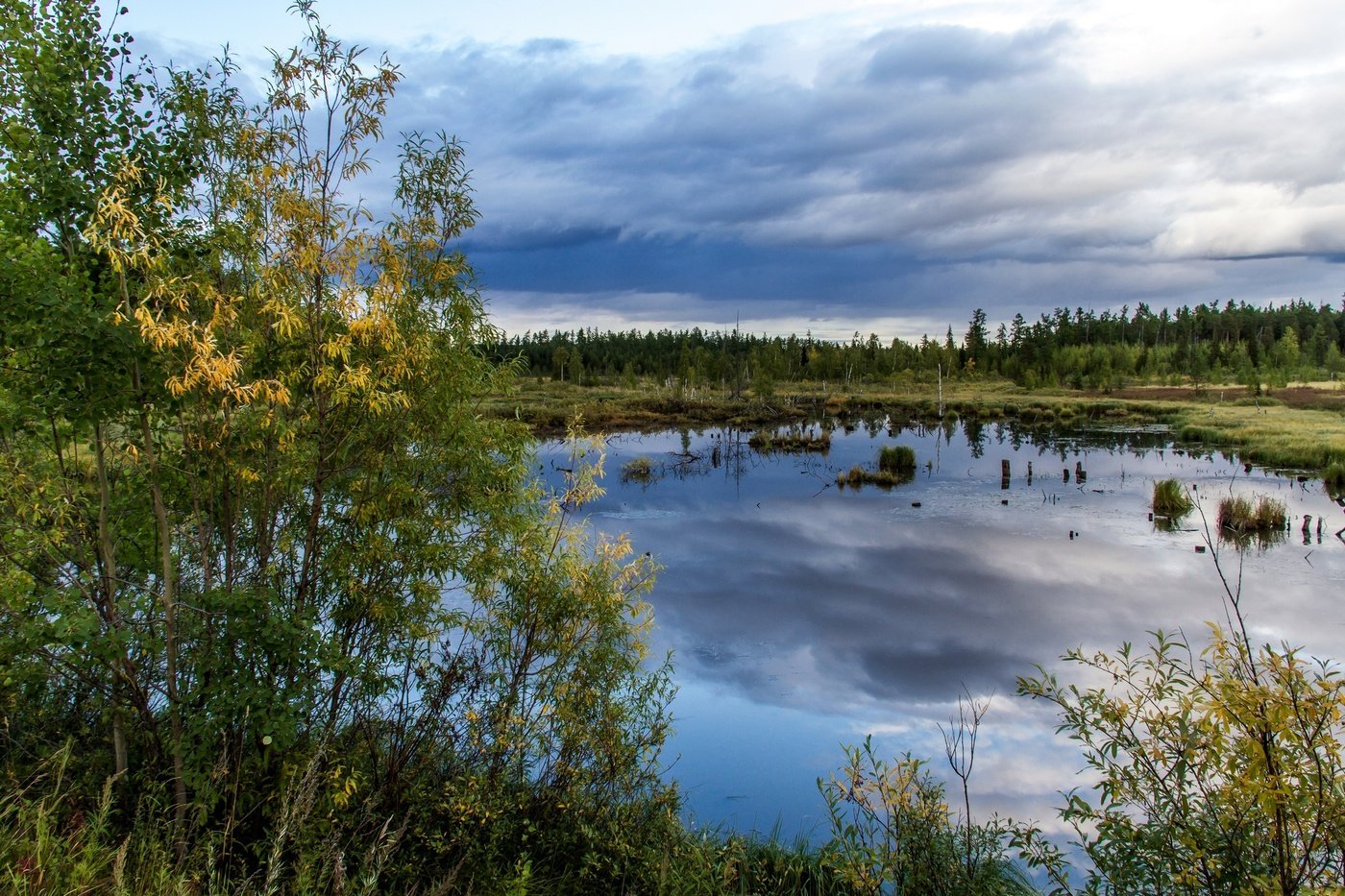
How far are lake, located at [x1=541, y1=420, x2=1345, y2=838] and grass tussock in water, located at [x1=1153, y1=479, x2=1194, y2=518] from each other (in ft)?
2.42

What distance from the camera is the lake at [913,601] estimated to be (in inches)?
558

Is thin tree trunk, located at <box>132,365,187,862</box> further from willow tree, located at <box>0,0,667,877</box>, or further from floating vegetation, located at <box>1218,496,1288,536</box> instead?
floating vegetation, located at <box>1218,496,1288,536</box>

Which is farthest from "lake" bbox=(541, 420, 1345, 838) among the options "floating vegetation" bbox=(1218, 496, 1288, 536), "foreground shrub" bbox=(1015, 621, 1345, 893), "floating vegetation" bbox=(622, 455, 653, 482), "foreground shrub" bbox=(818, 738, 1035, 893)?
A: "foreground shrub" bbox=(818, 738, 1035, 893)

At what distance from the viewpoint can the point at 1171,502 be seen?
104 feet

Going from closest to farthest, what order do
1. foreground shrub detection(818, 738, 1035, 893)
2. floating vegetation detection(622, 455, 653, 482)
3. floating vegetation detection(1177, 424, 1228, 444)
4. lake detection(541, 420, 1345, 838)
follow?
1. foreground shrub detection(818, 738, 1035, 893)
2. lake detection(541, 420, 1345, 838)
3. floating vegetation detection(622, 455, 653, 482)
4. floating vegetation detection(1177, 424, 1228, 444)

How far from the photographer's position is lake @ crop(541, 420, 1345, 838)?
14.2 metres

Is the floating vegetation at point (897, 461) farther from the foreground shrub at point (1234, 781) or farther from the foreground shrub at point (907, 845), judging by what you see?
the foreground shrub at point (1234, 781)

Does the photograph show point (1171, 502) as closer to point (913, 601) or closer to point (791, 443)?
point (913, 601)

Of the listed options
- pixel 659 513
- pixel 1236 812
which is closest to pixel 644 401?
pixel 659 513

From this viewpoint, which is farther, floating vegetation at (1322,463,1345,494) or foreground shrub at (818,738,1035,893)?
floating vegetation at (1322,463,1345,494)

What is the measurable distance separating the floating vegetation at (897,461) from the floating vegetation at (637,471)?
1289cm

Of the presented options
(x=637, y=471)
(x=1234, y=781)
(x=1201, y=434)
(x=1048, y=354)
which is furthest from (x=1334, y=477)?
(x=1048, y=354)

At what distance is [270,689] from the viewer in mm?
7305

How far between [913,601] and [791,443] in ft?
104
